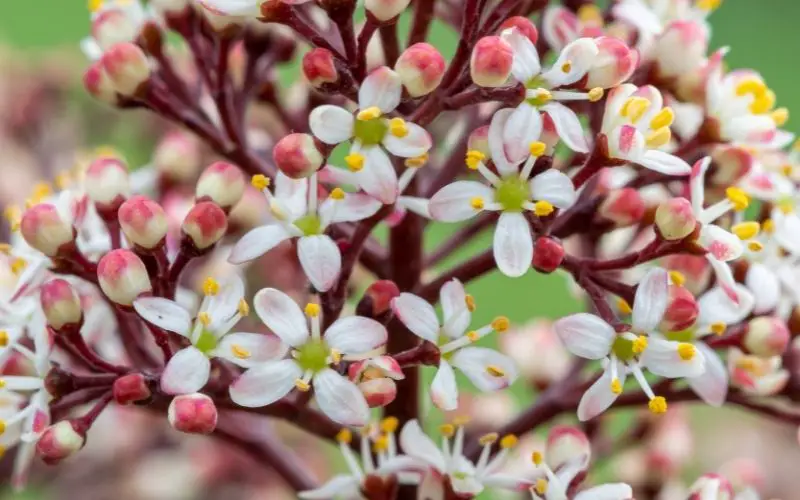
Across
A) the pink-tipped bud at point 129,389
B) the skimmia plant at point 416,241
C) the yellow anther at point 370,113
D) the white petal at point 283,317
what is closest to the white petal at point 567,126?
the skimmia plant at point 416,241

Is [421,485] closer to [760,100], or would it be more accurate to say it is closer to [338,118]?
[338,118]

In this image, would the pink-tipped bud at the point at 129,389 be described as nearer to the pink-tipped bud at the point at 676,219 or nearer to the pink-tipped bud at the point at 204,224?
the pink-tipped bud at the point at 204,224

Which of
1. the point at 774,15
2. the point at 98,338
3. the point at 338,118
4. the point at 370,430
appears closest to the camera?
the point at 338,118

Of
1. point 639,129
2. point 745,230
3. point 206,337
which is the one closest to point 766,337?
point 745,230

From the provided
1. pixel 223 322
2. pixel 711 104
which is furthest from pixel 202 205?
pixel 711 104

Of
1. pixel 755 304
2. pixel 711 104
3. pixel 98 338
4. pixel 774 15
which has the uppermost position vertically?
pixel 711 104

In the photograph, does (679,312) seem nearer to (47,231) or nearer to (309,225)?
(309,225)
